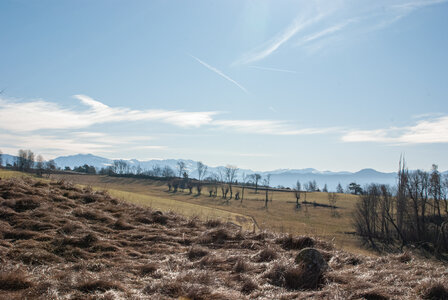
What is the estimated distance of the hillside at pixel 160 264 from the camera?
4961 mm

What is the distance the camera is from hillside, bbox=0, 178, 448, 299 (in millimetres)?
4961

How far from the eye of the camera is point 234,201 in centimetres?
9788

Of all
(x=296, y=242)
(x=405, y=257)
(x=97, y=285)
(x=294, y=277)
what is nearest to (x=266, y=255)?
(x=294, y=277)

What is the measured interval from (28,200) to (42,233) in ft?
9.19

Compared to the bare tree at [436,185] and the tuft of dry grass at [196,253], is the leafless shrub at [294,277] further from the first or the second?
the bare tree at [436,185]

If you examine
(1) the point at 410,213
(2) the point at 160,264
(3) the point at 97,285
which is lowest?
(1) the point at 410,213

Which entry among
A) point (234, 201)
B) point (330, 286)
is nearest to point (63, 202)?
point (330, 286)

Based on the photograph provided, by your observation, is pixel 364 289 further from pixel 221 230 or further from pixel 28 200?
pixel 28 200

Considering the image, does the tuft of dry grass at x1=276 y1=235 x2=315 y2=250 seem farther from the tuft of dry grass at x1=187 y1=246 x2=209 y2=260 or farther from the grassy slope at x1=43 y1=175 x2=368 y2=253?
the grassy slope at x1=43 y1=175 x2=368 y2=253

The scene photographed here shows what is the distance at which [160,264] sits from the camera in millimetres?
6703

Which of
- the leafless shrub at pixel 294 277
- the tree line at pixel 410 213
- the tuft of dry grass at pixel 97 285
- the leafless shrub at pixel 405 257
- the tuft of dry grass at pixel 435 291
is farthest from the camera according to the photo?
the tree line at pixel 410 213

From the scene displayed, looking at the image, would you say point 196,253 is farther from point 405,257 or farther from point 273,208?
point 273,208

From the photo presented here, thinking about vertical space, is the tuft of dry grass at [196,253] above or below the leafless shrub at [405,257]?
below

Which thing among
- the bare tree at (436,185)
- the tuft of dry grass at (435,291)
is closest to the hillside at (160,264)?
the tuft of dry grass at (435,291)
